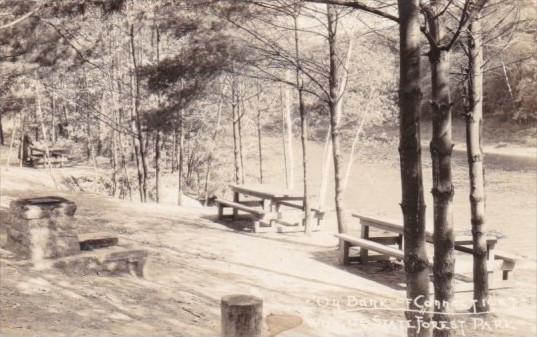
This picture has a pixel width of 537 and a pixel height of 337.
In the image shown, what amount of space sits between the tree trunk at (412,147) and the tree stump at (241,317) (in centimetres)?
128

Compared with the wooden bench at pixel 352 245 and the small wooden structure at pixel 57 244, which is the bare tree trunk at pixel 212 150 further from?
the small wooden structure at pixel 57 244

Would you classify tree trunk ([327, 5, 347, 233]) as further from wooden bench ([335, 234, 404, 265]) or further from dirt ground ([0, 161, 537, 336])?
wooden bench ([335, 234, 404, 265])

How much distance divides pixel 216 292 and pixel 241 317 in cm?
315

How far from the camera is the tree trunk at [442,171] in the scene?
16.9ft

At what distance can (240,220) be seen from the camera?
13328mm

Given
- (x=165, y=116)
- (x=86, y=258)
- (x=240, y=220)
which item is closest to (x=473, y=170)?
(x=86, y=258)

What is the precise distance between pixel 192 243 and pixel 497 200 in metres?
13.1

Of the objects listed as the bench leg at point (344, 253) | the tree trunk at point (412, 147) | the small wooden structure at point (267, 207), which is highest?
the tree trunk at point (412, 147)

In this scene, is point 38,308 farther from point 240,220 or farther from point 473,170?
point 240,220

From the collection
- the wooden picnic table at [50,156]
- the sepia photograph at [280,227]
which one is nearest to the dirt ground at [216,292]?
the sepia photograph at [280,227]

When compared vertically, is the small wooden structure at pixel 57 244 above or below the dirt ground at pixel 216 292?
above

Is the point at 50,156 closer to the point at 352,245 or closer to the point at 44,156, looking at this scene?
the point at 44,156

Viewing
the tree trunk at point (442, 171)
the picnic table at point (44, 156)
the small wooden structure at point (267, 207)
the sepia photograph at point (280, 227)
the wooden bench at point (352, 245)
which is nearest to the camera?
the sepia photograph at point (280, 227)

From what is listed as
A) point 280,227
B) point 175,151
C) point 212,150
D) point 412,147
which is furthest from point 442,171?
point 175,151
